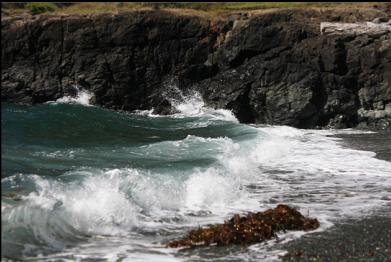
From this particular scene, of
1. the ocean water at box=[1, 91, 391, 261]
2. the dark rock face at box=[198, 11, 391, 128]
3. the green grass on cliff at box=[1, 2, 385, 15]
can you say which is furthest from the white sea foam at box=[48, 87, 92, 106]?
the green grass on cliff at box=[1, 2, 385, 15]

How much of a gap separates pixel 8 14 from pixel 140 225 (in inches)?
1308

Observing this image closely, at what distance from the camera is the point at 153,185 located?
13180 mm

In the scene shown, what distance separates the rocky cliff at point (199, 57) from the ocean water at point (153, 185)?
25.0 feet

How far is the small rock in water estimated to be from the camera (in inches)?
373

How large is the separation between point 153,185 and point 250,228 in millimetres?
3893

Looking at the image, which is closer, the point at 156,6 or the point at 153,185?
the point at 153,185

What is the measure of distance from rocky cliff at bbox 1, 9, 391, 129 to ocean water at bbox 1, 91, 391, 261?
7.62 meters

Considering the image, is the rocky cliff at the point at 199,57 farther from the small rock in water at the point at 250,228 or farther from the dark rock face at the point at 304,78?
the small rock in water at the point at 250,228

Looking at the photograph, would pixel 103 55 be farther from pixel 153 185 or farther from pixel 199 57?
pixel 153 185

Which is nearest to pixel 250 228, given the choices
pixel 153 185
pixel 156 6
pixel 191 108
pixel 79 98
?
pixel 153 185

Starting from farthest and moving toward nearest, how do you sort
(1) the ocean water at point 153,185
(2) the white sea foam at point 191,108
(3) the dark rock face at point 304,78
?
(2) the white sea foam at point 191,108
(3) the dark rock face at point 304,78
(1) the ocean water at point 153,185

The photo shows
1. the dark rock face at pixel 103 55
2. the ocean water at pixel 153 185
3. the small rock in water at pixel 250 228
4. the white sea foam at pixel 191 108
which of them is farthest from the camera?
the dark rock face at pixel 103 55

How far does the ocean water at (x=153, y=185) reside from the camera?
9.20 meters

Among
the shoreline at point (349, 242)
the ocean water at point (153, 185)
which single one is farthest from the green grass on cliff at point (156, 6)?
the shoreline at point (349, 242)
